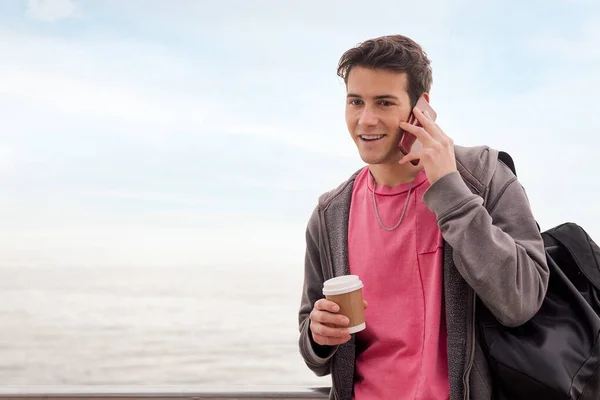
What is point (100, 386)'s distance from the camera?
1.97 m

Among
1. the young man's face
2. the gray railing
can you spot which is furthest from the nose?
the gray railing

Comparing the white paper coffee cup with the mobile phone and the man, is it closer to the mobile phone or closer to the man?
the man

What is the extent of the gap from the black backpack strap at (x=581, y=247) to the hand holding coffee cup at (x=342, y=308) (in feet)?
1.65

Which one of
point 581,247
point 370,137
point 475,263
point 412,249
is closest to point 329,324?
point 412,249

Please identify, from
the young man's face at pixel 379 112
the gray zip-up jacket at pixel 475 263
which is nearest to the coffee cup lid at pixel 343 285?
the gray zip-up jacket at pixel 475 263

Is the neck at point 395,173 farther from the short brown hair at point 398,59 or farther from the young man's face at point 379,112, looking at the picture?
the short brown hair at point 398,59

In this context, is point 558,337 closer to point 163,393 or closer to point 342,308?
point 342,308

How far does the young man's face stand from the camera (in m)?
1.72

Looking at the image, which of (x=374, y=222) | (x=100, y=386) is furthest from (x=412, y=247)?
(x=100, y=386)

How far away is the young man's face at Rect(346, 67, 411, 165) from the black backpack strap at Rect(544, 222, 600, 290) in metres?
0.45

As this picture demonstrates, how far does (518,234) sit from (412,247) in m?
0.27

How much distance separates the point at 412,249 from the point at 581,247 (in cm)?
40

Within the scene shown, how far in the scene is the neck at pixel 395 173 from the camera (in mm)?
1767

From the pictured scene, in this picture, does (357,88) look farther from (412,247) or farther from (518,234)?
(518,234)
